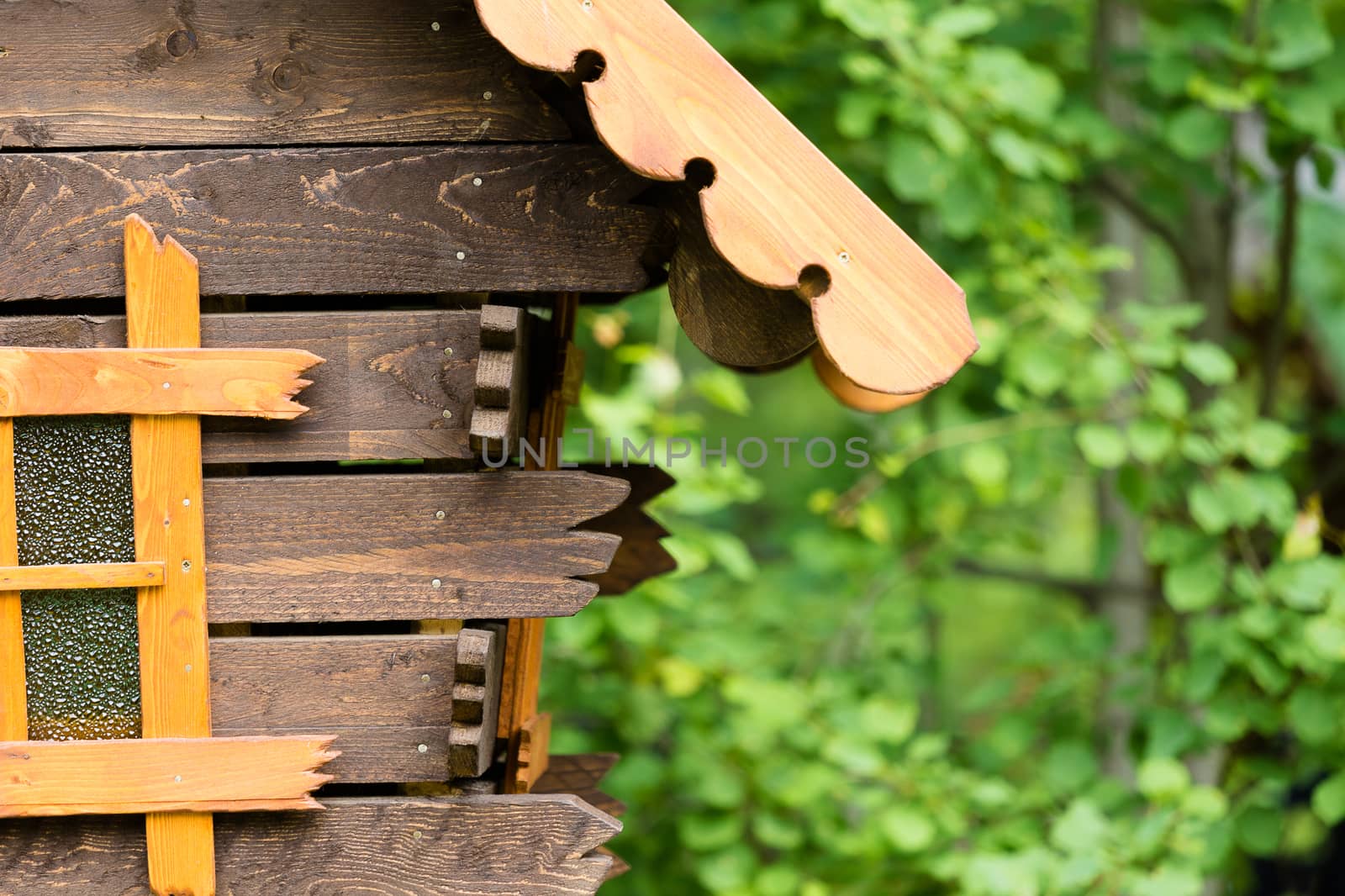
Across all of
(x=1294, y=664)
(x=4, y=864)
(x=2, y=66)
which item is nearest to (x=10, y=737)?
(x=4, y=864)

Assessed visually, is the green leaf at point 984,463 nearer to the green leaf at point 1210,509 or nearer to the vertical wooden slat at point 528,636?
the green leaf at point 1210,509

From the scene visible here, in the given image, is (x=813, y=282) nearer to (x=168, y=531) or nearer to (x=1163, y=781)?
(x=168, y=531)

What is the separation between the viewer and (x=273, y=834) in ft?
4.91

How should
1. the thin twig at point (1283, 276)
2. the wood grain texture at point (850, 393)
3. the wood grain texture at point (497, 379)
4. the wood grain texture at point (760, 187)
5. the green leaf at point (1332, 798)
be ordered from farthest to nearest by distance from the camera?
the thin twig at point (1283, 276), the green leaf at point (1332, 798), the wood grain texture at point (850, 393), the wood grain texture at point (497, 379), the wood grain texture at point (760, 187)

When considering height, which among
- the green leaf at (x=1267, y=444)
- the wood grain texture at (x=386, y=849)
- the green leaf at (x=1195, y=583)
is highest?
the green leaf at (x=1267, y=444)

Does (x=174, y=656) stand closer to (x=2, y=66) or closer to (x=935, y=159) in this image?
(x=2, y=66)

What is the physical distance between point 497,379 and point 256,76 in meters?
0.52

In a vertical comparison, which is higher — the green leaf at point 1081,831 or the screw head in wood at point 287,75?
the screw head in wood at point 287,75

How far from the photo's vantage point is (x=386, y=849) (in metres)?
1.50

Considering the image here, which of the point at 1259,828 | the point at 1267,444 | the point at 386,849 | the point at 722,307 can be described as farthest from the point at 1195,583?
the point at 386,849

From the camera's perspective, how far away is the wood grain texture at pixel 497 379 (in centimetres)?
139

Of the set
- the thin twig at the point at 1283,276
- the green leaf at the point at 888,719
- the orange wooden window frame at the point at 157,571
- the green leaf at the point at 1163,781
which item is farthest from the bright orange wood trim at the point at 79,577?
the thin twig at the point at 1283,276

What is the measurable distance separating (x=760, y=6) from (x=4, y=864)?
7.35ft

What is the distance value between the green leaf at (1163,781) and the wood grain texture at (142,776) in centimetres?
168
